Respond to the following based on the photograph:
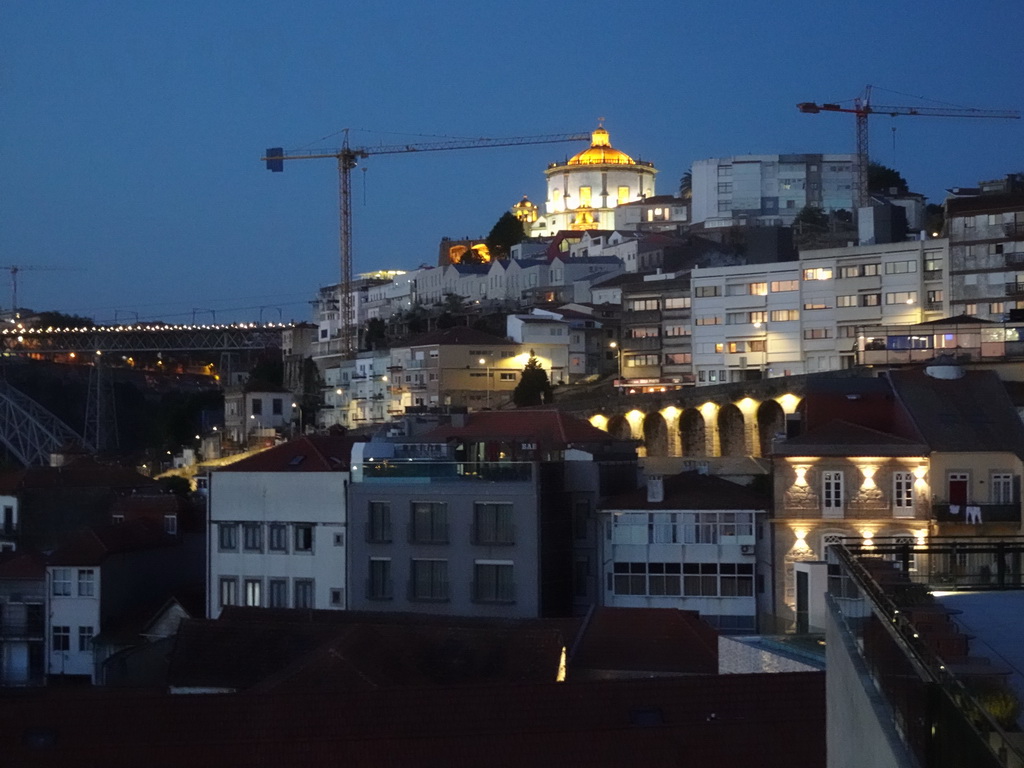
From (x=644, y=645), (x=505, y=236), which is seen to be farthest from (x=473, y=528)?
(x=505, y=236)

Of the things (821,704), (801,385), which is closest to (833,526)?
(821,704)

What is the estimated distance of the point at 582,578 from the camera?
110 ft

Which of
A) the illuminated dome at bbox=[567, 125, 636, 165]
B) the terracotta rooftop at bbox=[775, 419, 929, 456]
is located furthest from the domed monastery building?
the terracotta rooftop at bbox=[775, 419, 929, 456]

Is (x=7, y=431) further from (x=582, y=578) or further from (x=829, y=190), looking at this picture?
(x=582, y=578)

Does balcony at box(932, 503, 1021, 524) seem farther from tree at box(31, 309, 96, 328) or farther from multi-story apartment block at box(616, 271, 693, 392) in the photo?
tree at box(31, 309, 96, 328)

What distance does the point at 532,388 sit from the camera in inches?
2724

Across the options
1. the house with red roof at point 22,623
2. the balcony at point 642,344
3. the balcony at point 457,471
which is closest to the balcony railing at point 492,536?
the balcony at point 457,471

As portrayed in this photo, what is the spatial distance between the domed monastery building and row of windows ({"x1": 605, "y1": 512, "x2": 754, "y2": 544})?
3734 inches

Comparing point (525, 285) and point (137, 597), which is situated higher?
point (525, 285)

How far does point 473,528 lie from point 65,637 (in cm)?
1054

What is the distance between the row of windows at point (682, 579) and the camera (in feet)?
104

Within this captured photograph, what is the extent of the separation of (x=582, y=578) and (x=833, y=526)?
5.50 m

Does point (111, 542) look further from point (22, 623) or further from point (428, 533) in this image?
point (428, 533)

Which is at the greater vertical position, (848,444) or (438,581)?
(848,444)
